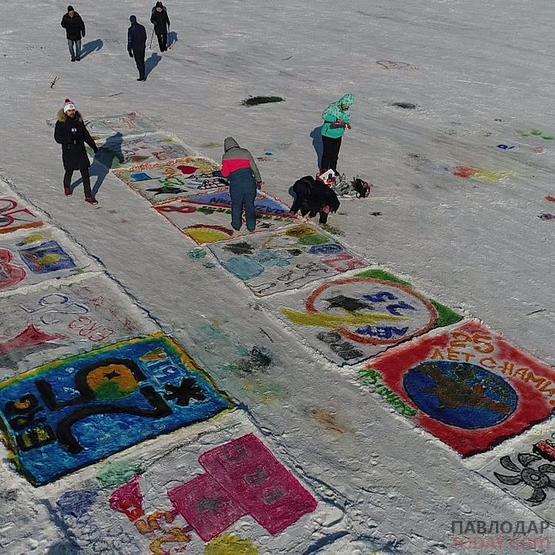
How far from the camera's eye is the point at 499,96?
665 inches

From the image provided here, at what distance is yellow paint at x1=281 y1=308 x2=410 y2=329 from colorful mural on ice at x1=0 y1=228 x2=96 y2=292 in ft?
9.04

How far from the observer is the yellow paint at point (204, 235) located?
912cm

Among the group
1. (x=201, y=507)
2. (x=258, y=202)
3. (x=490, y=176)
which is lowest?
(x=201, y=507)

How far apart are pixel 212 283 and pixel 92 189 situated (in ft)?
12.3

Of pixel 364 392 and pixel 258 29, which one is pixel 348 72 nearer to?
pixel 258 29

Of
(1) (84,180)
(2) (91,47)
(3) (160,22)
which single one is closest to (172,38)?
(3) (160,22)

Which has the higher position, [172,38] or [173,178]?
[172,38]

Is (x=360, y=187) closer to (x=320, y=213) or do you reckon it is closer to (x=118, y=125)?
(x=320, y=213)

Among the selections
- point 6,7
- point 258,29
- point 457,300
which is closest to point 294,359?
point 457,300

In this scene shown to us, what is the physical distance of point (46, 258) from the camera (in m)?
8.44

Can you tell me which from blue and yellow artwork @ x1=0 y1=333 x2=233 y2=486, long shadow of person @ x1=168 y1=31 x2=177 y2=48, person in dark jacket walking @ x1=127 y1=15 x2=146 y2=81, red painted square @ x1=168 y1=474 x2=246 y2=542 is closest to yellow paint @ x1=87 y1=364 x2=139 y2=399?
blue and yellow artwork @ x1=0 y1=333 x2=233 y2=486

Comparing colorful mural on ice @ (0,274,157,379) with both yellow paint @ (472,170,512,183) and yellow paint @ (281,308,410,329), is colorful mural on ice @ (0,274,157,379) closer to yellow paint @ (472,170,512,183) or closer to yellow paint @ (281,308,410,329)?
yellow paint @ (281,308,410,329)

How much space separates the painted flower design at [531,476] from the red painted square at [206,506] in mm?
2293

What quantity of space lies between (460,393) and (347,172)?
20.8 feet
